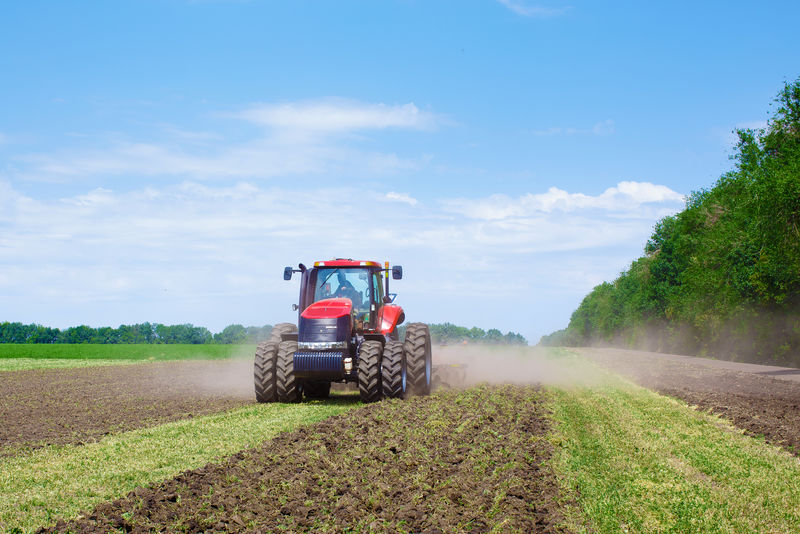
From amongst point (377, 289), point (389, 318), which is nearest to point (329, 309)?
point (377, 289)

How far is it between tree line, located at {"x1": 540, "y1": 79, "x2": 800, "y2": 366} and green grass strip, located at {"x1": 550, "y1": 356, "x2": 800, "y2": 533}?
74.6 feet

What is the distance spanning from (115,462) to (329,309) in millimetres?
6451

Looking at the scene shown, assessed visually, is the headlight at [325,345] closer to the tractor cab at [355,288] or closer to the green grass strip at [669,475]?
the tractor cab at [355,288]

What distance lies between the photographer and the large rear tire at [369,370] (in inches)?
566

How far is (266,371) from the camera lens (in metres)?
14.8

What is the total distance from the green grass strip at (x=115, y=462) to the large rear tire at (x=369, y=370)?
4.26ft

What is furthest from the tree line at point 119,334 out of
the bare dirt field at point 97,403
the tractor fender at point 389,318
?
the tractor fender at point 389,318

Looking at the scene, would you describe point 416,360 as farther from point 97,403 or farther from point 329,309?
point 97,403

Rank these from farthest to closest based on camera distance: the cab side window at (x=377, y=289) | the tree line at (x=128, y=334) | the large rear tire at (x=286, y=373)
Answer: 1. the tree line at (x=128, y=334)
2. the cab side window at (x=377, y=289)
3. the large rear tire at (x=286, y=373)

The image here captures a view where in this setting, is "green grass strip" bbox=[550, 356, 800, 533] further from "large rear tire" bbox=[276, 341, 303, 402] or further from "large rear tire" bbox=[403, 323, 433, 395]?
"large rear tire" bbox=[276, 341, 303, 402]

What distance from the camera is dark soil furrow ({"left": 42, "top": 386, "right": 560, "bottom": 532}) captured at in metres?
6.65

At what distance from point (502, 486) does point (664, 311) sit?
68195 millimetres

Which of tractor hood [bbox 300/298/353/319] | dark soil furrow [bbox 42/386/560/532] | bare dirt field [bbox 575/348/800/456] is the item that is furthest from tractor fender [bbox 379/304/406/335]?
bare dirt field [bbox 575/348/800/456]

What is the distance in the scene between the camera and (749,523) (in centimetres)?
704
